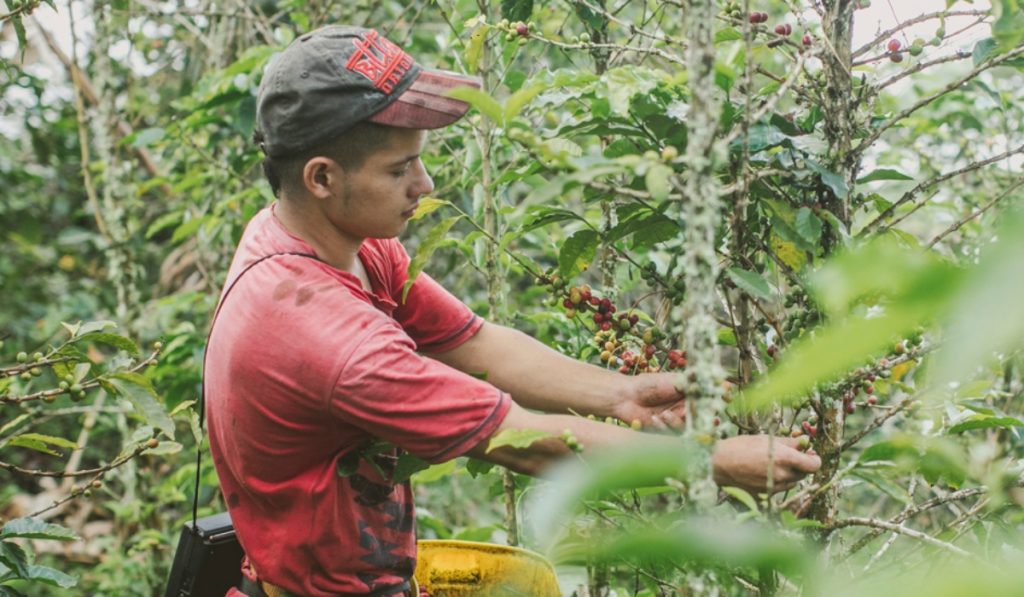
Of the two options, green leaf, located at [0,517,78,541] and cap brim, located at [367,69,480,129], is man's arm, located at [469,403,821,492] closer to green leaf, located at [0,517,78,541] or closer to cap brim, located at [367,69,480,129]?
cap brim, located at [367,69,480,129]

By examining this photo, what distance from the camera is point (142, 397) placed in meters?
1.80

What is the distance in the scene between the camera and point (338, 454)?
1.75m

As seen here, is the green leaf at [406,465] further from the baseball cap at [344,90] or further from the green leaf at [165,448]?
the green leaf at [165,448]

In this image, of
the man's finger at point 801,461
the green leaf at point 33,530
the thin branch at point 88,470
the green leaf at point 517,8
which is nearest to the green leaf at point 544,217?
the man's finger at point 801,461

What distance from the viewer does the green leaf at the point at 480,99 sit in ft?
4.26

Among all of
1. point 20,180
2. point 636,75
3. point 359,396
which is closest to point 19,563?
point 359,396

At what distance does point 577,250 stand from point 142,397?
2.92ft

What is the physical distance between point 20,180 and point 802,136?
5.41m

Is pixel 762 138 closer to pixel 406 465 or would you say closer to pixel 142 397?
pixel 406 465

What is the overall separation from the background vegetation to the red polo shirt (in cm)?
16

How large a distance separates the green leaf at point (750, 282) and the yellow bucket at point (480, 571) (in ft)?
2.67

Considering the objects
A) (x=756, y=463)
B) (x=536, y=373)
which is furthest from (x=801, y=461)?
(x=536, y=373)

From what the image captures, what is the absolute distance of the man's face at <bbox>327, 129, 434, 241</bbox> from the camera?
5.99 feet

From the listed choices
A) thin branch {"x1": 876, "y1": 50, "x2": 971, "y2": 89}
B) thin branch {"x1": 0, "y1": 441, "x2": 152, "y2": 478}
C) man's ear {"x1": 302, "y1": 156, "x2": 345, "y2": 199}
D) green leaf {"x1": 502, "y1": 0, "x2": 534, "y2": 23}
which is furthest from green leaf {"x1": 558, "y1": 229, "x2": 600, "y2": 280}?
thin branch {"x1": 0, "y1": 441, "x2": 152, "y2": 478}
